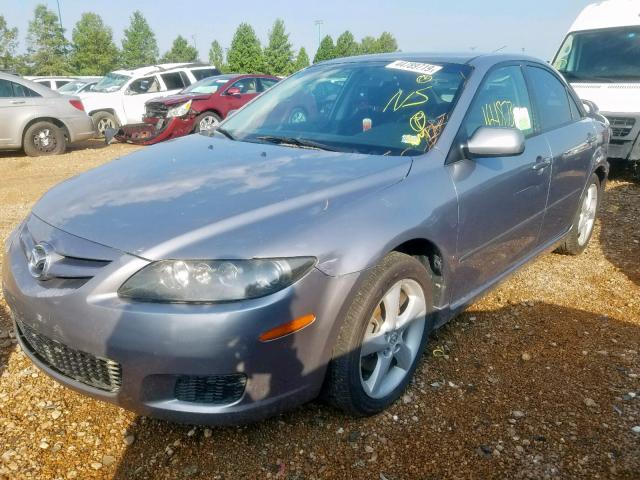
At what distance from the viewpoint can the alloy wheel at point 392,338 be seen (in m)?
2.33

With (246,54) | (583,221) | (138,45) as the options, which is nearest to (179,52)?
(138,45)

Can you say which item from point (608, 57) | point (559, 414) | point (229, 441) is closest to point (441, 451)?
point (559, 414)

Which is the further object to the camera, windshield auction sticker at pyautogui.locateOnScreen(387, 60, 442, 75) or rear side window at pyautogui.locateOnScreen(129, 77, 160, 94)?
rear side window at pyautogui.locateOnScreen(129, 77, 160, 94)

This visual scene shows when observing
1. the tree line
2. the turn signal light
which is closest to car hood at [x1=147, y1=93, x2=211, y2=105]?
the turn signal light

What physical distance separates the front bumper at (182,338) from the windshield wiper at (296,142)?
99 cm

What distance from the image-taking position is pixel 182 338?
1787 millimetres

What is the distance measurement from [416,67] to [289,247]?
176 centimetres

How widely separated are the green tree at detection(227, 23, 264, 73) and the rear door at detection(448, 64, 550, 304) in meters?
61.2

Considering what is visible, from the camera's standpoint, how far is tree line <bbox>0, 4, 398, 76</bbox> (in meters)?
54.3

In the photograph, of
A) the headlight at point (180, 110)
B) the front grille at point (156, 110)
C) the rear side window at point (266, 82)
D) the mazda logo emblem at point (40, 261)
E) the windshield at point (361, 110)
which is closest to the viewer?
the mazda logo emblem at point (40, 261)

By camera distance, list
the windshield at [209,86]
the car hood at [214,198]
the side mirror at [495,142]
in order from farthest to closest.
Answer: the windshield at [209,86] < the side mirror at [495,142] < the car hood at [214,198]

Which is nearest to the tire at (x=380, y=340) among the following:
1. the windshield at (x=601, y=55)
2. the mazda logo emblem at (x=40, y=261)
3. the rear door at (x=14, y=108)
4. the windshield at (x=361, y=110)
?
the windshield at (x=361, y=110)

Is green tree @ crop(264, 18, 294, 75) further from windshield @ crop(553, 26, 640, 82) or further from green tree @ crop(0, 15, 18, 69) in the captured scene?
windshield @ crop(553, 26, 640, 82)

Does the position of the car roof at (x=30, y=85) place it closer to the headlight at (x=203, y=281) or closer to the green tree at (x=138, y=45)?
the headlight at (x=203, y=281)
